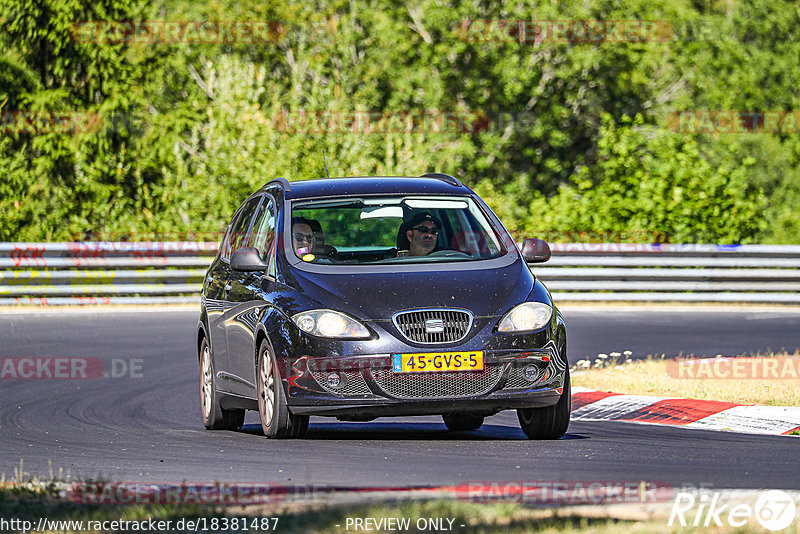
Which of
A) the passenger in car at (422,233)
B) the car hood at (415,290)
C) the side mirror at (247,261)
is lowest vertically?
the car hood at (415,290)

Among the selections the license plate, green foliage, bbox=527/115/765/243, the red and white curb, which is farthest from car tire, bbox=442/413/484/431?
green foliage, bbox=527/115/765/243

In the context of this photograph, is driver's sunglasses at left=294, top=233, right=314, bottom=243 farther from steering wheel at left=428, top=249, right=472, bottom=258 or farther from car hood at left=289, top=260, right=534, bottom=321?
steering wheel at left=428, top=249, right=472, bottom=258

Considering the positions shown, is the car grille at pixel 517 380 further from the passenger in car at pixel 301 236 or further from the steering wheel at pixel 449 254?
the passenger in car at pixel 301 236

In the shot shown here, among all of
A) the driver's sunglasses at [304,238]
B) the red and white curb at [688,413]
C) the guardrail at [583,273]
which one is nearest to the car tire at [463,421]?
the red and white curb at [688,413]

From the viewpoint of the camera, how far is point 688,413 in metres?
11.1

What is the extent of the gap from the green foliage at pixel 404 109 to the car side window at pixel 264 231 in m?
16.7

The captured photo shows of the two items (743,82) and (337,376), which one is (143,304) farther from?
(743,82)

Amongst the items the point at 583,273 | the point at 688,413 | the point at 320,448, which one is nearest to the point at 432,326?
the point at 320,448

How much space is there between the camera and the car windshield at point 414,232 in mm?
10047

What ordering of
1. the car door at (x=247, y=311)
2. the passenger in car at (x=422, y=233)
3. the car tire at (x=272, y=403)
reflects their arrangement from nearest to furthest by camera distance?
the car tire at (x=272, y=403), the car door at (x=247, y=311), the passenger in car at (x=422, y=233)

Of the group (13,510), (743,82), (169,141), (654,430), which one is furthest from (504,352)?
(743,82)

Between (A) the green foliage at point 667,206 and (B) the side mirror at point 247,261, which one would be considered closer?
(B) the side mirror at point 247,261

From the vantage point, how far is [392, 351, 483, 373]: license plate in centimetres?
893

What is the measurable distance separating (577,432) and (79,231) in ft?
64.1
